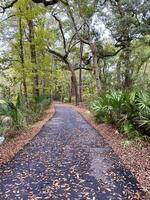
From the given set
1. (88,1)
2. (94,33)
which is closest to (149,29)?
(88,1)

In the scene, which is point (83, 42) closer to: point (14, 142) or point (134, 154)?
point (14, 142)

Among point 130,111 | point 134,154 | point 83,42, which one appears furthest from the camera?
point 83,42

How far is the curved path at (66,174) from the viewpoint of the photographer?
18.4 ft

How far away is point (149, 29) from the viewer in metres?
A: 18.8

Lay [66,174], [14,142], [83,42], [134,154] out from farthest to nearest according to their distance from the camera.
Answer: [83,42] < [14,142] < [134,154] < [66,174]

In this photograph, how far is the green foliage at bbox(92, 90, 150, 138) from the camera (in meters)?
10.1

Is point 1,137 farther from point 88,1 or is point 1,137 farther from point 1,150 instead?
point 88,1

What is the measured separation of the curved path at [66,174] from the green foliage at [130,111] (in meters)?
1.44

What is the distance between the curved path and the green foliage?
1438mm

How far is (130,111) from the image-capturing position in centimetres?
1142

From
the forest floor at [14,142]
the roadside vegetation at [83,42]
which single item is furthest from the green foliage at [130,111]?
the forest floor at [14,142]


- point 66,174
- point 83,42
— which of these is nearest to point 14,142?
point 66,174

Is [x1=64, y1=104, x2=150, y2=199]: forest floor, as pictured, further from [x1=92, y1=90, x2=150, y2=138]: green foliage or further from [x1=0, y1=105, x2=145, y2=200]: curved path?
[x1=92, y1=90, x2=150, y2=138]: green foliage

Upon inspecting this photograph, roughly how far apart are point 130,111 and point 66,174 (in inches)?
211
